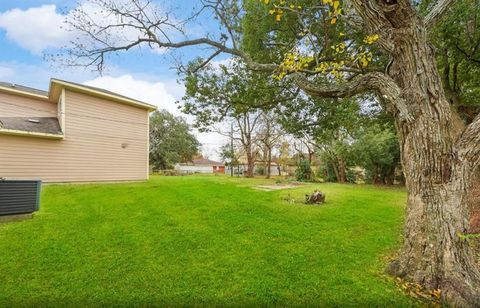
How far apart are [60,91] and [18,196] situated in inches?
341

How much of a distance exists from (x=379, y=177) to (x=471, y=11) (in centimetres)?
1173

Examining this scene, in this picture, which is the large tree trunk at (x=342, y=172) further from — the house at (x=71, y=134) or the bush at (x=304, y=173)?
the house at (x=71, y=134)

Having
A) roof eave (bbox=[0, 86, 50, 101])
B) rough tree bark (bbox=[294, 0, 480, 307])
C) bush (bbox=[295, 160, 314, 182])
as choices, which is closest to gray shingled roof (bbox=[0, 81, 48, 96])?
roof eave (bbox=[0, 86, 50, 101])

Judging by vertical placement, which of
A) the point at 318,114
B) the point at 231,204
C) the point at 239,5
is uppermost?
the point at 239,5

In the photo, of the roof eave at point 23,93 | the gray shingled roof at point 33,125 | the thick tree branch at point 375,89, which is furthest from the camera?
the roof eave at point 23,93

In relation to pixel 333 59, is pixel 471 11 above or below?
above

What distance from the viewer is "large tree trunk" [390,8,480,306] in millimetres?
2639

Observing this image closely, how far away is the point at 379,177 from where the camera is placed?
1543cm

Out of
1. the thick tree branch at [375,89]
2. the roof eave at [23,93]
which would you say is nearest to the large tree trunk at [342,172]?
the thick tree branch at [375,89]

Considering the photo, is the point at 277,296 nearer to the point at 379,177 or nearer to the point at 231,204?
the point at 231,204

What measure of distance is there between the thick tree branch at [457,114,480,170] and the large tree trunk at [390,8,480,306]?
0.07m

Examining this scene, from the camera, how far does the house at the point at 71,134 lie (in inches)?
388

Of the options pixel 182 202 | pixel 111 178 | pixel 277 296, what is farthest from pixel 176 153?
pixel 277 296

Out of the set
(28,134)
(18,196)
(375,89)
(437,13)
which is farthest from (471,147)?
(28,134)
